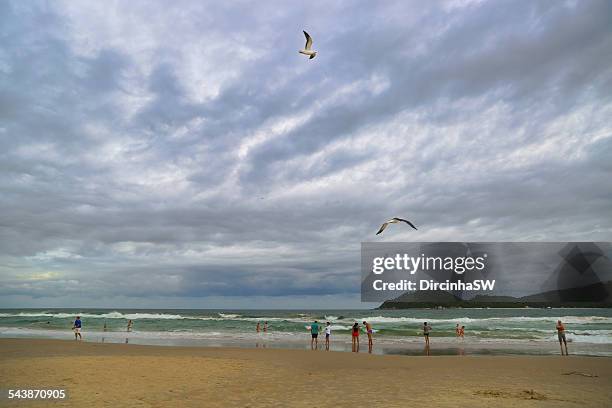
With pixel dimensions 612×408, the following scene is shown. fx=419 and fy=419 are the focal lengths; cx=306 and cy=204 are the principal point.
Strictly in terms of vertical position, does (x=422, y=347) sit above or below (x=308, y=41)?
below

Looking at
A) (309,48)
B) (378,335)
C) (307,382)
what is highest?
(309,48)

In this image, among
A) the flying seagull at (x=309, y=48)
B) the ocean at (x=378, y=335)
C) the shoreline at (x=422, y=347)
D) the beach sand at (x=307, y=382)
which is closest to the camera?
the beach sand at (x=307, y=382)

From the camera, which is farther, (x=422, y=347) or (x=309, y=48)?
(x=422, y=347)

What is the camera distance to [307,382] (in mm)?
14094

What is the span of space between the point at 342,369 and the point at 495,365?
7581 millimetres

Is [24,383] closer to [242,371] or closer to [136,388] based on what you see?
[136,388]

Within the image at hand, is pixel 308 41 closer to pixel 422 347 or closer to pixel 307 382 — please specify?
pixel 307 382

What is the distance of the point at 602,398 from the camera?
12055 mm

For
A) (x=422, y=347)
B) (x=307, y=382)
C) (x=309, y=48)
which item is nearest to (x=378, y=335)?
(x=422, y=347)

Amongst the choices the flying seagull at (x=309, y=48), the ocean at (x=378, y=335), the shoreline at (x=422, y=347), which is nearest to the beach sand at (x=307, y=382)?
the shoreline at (x=422, y=347)

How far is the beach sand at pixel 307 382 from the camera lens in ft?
36.4

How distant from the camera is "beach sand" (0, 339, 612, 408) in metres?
11.1

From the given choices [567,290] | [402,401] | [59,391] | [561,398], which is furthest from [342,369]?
[567,290]

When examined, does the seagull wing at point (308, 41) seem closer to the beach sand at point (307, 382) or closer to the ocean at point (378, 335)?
the beach sand at point (307, 382)
